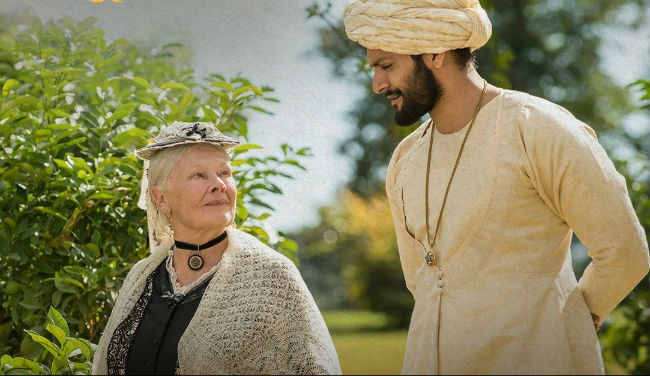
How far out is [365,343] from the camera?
10297mm

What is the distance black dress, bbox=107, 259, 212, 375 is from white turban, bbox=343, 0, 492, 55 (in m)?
0.85

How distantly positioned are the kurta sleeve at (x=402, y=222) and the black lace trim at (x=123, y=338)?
744 mm

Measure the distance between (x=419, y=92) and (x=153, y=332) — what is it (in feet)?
3.23

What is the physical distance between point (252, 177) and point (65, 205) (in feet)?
2.21

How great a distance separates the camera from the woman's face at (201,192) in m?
2.60

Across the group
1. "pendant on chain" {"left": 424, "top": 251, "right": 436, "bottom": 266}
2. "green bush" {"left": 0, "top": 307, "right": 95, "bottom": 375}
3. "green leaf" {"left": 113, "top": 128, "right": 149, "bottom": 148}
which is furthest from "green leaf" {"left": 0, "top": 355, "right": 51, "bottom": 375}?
"pendant on chain" {"left": 424, "top": 251, "right": 436, "bottom": 266}

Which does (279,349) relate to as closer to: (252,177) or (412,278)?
(412,278)

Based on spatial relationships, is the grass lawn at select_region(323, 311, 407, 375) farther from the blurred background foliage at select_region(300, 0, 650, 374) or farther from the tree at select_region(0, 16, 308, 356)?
the tree at select_region(0, 16, 308, 356)

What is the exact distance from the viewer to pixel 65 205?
3342 millimetres

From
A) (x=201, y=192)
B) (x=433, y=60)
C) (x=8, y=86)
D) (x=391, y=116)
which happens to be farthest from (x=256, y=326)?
(x=391, y=116)

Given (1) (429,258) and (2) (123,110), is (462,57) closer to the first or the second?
(1) (429,258)

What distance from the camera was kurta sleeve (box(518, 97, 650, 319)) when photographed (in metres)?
2.06

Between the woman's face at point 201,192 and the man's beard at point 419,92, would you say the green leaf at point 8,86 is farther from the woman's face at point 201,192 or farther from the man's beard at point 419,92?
the man's beard at point 419,92

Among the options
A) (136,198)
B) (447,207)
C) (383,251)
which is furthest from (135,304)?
(383,251)
